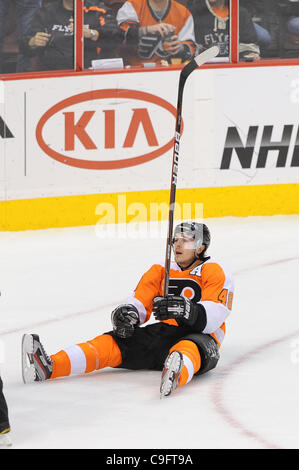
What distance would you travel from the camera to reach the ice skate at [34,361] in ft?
16.8

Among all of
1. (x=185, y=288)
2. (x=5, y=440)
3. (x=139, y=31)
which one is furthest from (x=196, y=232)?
(x=139, y=31)

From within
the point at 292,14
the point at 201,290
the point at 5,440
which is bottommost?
the point at 5,440

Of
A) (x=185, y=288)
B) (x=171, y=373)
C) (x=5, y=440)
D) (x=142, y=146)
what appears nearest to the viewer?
(x=5, y=440)

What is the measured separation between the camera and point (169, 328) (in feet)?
17.7

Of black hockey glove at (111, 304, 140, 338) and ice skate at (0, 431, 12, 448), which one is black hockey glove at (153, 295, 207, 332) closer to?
black hockey glove at (111, 304, 140, 338)

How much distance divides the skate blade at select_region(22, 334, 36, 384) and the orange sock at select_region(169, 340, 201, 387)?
64 centimetres

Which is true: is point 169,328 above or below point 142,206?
above

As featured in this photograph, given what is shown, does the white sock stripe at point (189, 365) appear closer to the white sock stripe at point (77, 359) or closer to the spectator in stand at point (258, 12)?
the white sock stripe at point (77, 359)

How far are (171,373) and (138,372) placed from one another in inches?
24.1

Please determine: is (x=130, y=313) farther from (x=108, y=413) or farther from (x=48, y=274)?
(x=48, y=274)

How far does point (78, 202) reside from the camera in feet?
30.6

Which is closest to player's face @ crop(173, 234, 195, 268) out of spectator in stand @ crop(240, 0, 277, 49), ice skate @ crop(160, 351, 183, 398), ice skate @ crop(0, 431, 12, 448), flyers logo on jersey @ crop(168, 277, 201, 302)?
flyers logo on jersey @ crop(168, 277, 201, 302)

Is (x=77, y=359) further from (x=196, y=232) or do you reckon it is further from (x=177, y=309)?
(x=196, y=232)

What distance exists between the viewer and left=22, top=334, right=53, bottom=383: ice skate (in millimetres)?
5109
